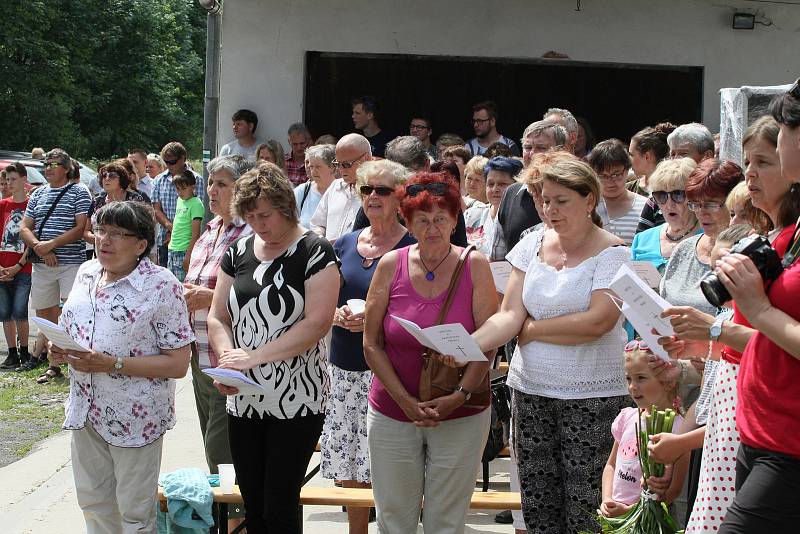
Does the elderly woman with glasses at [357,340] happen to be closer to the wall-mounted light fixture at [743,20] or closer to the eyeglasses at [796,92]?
the eyeglasses at [796,92]

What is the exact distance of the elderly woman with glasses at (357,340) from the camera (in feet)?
18.7

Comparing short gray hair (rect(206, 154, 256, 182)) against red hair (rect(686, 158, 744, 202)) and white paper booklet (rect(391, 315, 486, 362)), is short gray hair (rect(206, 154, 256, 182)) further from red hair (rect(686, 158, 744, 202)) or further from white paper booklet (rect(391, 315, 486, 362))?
red hair (rect(686, 158, 744, 202))

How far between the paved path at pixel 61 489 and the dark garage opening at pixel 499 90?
4.88m

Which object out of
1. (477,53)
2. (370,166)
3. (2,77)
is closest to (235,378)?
(370,166)

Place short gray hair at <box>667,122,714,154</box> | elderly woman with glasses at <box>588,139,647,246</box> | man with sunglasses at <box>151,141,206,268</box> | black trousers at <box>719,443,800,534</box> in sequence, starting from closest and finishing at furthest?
black trousers at <box>719,443,800,534</box>, elderly woman with glasses at <box>588,139,647,246</box>, short gray hair at <box>667,122,714,154</box>, man with sunglasses at <box>151,141,206,268</box>

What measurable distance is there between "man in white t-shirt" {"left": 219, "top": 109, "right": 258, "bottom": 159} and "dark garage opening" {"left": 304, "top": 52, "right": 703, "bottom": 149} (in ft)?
2.22

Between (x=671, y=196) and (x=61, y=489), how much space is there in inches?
171

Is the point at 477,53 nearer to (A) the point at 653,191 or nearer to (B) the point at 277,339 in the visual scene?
(A) the point at 653,191

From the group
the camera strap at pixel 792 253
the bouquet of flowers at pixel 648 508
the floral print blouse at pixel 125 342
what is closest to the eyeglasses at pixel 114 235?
the floral print blouse at pixel 125 342

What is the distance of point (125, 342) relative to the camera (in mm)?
5105

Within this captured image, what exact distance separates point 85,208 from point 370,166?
621 cm

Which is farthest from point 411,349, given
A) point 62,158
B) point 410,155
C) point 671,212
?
point 62,158

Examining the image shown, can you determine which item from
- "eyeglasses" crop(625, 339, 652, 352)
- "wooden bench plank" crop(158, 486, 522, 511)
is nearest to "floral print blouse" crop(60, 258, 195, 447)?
"wooden bench plank" crop(158, 486, 522, 511)

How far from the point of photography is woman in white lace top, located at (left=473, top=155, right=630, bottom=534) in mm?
4645
